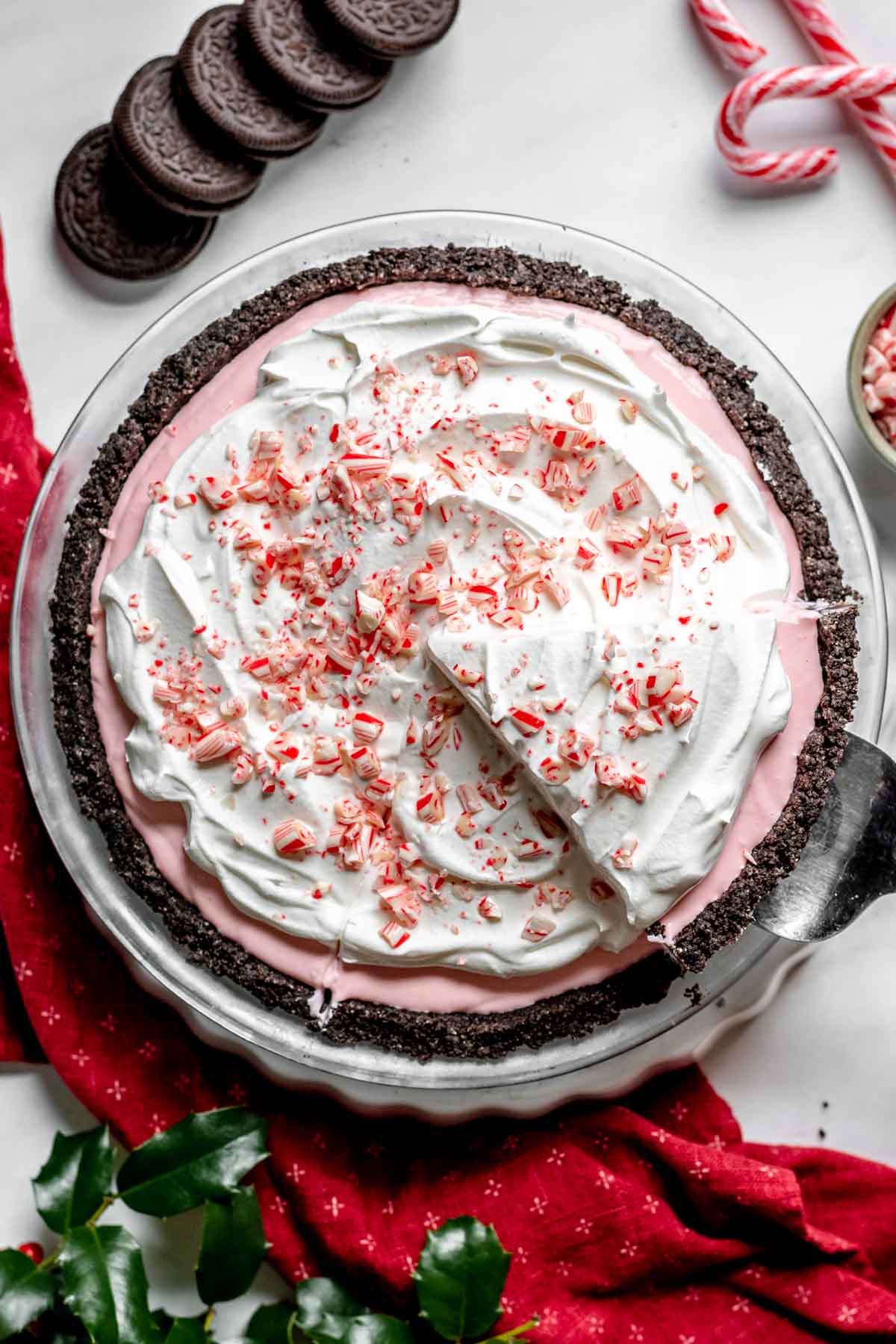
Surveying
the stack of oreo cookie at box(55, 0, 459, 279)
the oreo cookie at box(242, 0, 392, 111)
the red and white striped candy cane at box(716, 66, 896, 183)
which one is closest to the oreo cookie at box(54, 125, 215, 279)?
the stack of oreo cookie at box(55, 0, 459, 279)

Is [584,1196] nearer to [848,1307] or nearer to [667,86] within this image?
[848,1307]

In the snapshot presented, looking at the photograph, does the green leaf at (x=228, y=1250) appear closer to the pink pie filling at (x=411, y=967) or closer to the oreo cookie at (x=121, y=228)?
the pink pie filling at (x=411, y=967)

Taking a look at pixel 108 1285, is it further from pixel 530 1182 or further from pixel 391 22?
pixel 391 22

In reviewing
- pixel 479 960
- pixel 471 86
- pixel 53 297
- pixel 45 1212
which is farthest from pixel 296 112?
pixel 45 1212

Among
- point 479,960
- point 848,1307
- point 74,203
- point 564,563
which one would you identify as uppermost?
point 74,203

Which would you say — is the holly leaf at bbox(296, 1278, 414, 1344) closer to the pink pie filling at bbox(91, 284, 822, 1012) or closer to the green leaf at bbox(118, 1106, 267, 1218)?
the green leaf at bbox(118, 1106, 267, 1218)
